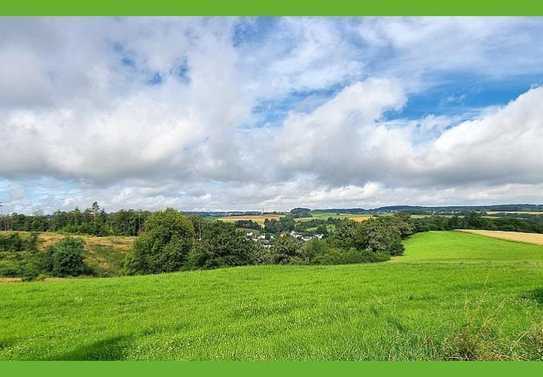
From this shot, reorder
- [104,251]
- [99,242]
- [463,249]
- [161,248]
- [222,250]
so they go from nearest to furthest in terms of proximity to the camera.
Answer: [463,249], [222,250], [161,248], [104,251], [99,242]

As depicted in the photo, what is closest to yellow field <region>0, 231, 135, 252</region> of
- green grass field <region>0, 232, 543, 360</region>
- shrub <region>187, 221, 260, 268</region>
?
shrub <region>187, 221, 260, 268</region>

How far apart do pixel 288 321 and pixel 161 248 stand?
79.8m

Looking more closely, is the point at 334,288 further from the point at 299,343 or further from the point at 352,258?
the point at 352,258

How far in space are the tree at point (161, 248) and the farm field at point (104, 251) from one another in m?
10.9

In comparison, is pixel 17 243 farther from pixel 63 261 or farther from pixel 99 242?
pixel 63 261

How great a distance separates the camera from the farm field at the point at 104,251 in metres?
101

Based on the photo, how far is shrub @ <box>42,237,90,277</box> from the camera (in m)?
89.4

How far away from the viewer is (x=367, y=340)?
9.13 m

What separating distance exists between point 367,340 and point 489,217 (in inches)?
4601

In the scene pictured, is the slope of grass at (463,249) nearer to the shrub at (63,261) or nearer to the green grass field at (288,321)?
the green grass field at (288,321)

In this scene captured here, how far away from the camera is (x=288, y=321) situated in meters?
12.1

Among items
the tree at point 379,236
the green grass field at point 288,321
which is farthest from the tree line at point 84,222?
the green grass field at point 288,321

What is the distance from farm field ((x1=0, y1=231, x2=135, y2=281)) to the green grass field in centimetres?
8241

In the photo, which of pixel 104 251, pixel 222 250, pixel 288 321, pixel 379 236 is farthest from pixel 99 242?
pixel 288 321
